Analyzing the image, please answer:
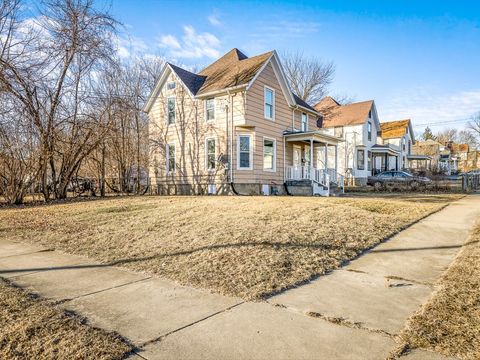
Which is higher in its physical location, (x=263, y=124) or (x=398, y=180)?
(x=263, y=124)

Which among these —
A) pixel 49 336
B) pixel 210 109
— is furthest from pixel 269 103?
pixel 49 336

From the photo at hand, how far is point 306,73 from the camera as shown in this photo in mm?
37250

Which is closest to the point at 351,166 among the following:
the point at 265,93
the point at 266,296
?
the point at 265,93

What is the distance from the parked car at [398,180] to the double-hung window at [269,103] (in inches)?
368

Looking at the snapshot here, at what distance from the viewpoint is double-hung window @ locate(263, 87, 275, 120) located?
660 inches

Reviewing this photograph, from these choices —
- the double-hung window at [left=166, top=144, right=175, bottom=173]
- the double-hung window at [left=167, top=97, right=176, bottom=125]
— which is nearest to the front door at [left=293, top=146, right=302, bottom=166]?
the double-hung window at [left=166, top=144, right=175, bottom=173]

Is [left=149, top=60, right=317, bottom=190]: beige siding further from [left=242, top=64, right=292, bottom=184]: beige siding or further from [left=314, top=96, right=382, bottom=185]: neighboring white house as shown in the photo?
[left=314, top=96, right=382, bottom=185]: neighboring white house

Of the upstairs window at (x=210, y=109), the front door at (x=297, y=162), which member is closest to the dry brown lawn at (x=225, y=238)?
the front door at (x=297, y=162)

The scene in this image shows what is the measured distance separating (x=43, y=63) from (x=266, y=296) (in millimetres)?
12938

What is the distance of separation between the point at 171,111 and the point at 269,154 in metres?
6.55

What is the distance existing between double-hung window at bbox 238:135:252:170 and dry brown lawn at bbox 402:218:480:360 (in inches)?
494

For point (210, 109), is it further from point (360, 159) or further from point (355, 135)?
point (360, 159)

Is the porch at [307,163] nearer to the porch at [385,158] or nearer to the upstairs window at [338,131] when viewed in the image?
the upstairs window at [338,131]

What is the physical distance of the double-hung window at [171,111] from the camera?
1881 centimetres
